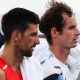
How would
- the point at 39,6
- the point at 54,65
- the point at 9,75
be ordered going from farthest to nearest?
1. the point at 39,6
2. the point at 54,65
3. the point at 9,75

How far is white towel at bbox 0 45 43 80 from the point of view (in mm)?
1576

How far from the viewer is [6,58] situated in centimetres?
151

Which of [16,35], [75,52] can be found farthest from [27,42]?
[75,52]

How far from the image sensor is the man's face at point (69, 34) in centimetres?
171

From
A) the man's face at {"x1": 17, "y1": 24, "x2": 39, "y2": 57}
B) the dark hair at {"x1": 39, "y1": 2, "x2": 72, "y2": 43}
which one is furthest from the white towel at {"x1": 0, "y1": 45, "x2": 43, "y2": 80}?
the dark hair at {"x1": 39, "y1": 2, "x2": 72, "y2": 43}

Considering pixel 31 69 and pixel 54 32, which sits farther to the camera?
pixel 54 32

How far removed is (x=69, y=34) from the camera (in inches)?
67.4

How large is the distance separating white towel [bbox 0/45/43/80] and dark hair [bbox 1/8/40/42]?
8 cm

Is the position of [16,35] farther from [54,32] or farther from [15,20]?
[54,32]

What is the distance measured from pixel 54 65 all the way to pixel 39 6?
119cm

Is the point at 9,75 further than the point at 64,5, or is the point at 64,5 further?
the point at 64,5

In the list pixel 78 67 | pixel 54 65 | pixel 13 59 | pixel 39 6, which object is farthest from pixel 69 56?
pixel 39 6

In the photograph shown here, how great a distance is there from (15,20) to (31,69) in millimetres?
242

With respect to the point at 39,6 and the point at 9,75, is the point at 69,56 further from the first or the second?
the point at 39,6
